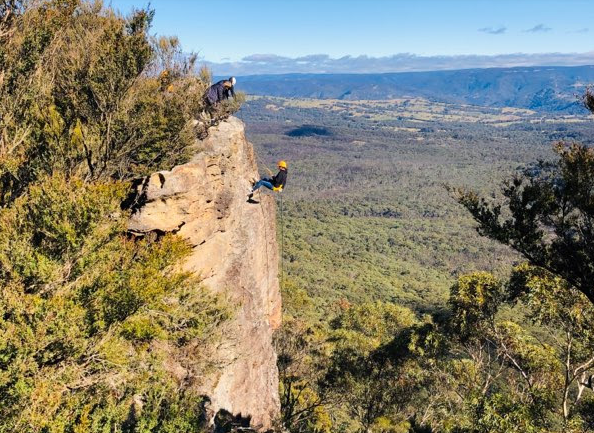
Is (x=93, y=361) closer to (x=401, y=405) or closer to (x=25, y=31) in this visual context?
(x=25, y=31)

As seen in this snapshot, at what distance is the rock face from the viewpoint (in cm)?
1352

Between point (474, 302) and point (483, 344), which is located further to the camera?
point (483, 344)

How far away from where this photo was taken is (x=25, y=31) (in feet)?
39.0

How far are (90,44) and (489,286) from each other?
17.2 metres

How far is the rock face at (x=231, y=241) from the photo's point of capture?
44.4 ft

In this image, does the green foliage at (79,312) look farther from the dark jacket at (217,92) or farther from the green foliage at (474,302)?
the green foliage at (474,302)

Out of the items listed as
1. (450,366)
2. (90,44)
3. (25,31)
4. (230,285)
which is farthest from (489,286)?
(25,31)

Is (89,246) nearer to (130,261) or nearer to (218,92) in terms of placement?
(130,261)

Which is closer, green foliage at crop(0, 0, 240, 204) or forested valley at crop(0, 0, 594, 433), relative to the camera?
forested valley at crop(0, 0, 594, 433)

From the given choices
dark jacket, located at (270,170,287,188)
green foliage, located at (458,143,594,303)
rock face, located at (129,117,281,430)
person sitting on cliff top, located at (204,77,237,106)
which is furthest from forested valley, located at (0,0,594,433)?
dark jacket, located at (270,170,287,188)

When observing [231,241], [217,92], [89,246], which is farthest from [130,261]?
[217,92]

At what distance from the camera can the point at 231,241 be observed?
56.9 feet

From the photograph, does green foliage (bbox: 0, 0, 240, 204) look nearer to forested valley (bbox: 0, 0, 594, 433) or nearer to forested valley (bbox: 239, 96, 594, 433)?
forested valley (bbox: 0, 0, 594, 433)

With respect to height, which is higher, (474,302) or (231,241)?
(231,241)
